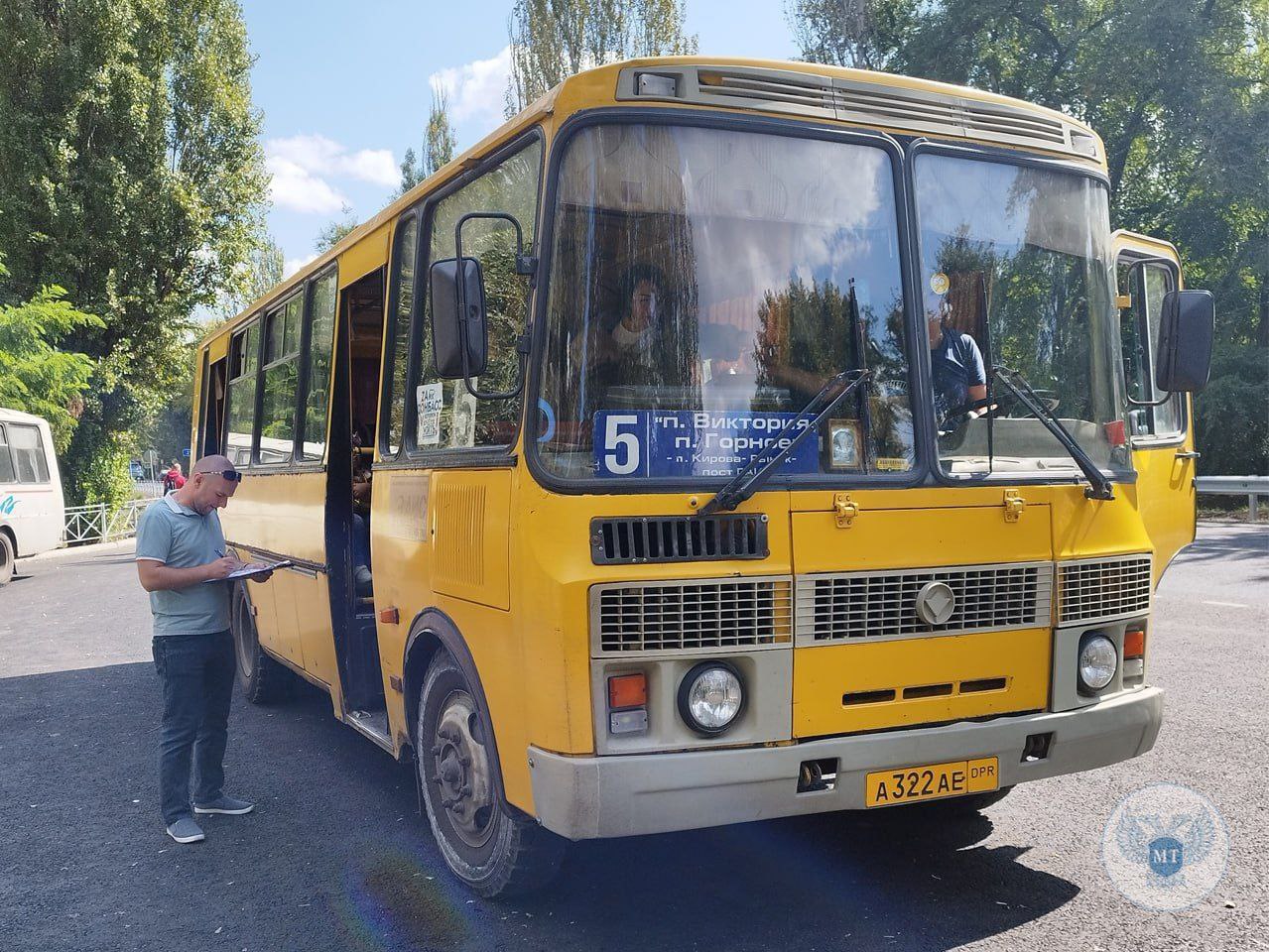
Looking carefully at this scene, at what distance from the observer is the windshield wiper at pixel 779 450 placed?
400 centimetres

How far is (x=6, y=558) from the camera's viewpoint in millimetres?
20406

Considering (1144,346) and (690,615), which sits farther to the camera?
(1144,346)

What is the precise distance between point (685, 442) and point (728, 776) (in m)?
1.11

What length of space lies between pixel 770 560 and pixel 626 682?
63 cm

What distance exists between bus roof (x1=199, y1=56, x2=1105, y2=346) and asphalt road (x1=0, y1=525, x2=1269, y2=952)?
9.52ft

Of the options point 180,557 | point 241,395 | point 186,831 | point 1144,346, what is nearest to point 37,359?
point 241,395

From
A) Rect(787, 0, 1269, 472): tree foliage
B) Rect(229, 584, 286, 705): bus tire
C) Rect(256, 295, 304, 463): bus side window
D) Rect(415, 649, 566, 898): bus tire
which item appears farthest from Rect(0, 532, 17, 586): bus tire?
Rect(787, 0, 1269, 472): tree foliage

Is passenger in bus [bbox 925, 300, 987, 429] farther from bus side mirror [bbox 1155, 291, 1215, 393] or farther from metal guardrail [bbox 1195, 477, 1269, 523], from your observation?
metal guardrail [bbox 1195, 477, 1269, 523]

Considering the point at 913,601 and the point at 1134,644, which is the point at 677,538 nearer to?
the point at 913,601

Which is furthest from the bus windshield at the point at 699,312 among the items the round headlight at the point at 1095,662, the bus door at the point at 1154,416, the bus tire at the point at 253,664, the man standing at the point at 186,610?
the bus tire at the point at 253,664

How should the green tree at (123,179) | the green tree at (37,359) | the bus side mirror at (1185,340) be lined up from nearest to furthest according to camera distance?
the bus side mirror at (1185,340) < the green tree at (37,359) < the green tree at (123,179)

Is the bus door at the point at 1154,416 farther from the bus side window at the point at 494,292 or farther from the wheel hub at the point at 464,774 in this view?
the wheel hub at the point at 464,774

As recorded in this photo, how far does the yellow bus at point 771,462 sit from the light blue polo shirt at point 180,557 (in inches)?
58.5

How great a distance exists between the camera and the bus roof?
13.7 ft
